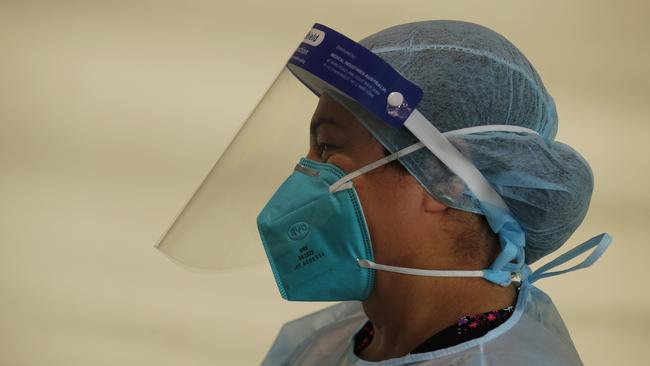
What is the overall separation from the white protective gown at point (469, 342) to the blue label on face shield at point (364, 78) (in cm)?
36

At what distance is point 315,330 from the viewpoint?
1.69 meters

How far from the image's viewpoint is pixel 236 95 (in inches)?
88.5

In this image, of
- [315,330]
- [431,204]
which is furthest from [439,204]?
[315,330]

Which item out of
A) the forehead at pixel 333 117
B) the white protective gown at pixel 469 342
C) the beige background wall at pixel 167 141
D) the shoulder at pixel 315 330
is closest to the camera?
the white protective gown at pixel 469 342

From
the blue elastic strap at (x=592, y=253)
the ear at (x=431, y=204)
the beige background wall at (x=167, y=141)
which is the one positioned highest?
the blue elastic strap at (x=592, y=253)

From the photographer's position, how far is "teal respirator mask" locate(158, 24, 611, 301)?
1.25 m

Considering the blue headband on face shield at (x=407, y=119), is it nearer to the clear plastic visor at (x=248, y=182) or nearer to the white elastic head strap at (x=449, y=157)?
the white elastic head strap at (x=449, y=157)

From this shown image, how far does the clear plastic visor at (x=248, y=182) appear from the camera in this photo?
4.54ft

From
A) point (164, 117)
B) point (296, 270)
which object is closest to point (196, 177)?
point (164, 117)

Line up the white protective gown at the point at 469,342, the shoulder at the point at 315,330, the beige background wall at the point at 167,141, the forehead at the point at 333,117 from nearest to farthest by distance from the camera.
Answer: the white protective gown at the point at 469,342 → the forehead at the point at 333,117 → the shoulder at the point at 315,330 → the beige background wall at the point at 167,141

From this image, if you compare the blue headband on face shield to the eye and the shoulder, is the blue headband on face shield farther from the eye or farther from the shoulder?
the shoulder

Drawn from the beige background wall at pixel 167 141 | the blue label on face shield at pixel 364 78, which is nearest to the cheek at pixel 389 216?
the blue label on face shield at pixel 364 78

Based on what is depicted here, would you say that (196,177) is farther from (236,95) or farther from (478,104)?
(478,104)

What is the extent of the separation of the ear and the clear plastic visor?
0.77 feet
